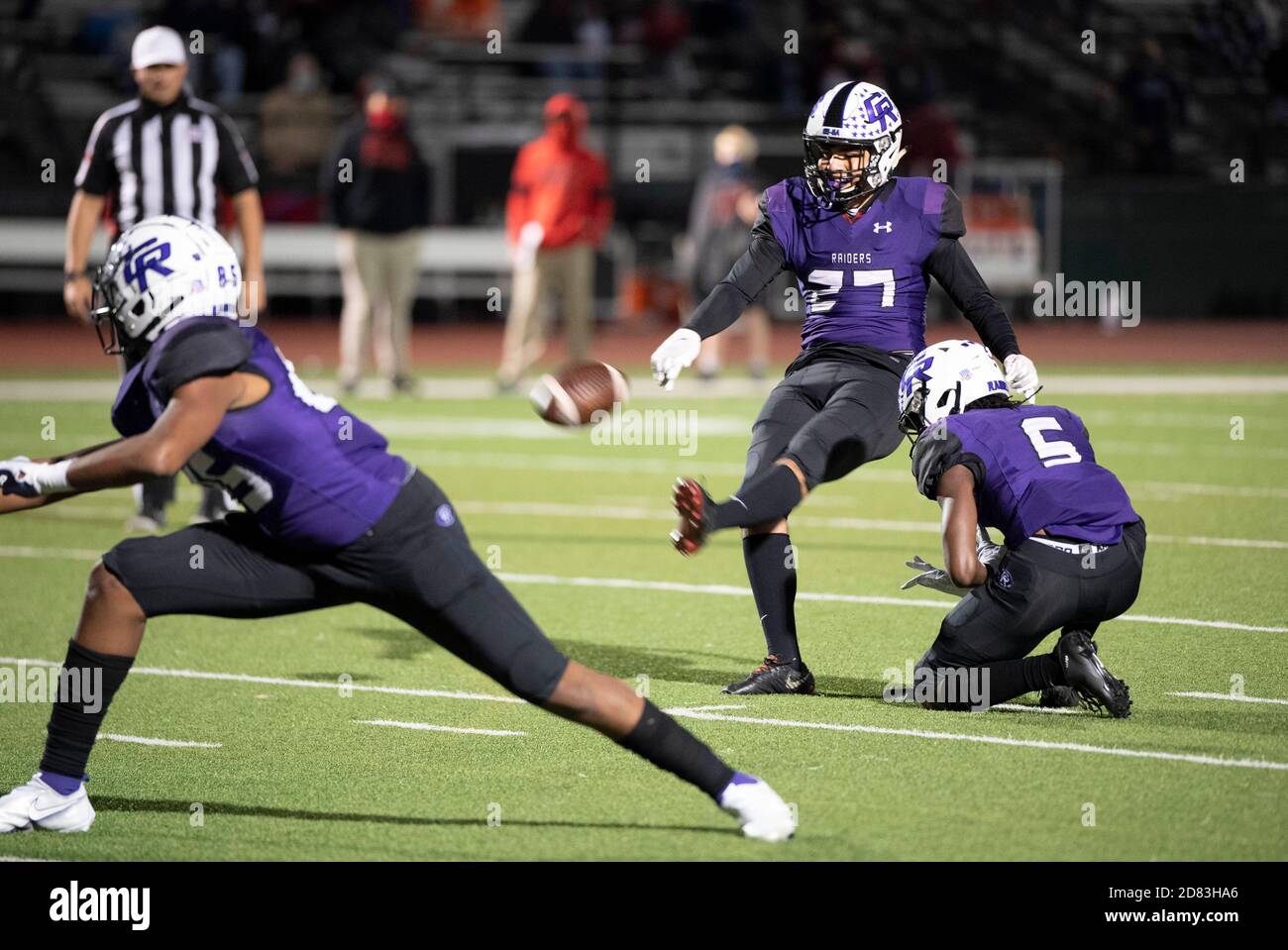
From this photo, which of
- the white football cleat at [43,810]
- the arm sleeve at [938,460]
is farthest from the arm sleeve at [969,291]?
the white football cleat at [43,810]

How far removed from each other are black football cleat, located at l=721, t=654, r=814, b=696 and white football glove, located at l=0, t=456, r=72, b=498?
2425 millimetres

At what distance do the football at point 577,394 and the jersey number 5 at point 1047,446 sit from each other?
1.26 m

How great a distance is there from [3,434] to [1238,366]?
37.5 ft

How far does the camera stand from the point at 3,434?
13438mm

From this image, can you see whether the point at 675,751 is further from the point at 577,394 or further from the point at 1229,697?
the point at 1229,697

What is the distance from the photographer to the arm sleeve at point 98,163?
9297 millimetres

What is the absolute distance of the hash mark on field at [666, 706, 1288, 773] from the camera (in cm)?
538

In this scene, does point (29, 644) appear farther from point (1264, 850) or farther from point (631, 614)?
point (1264, 850)

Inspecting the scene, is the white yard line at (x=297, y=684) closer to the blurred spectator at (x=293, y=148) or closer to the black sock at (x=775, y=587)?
the black sock at (x=775, y=587)

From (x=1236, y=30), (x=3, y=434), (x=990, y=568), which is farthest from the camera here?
(x=1236, y=30)

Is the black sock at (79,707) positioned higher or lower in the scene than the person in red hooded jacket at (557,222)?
lower

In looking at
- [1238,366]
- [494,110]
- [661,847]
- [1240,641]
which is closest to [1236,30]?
[1238,366]

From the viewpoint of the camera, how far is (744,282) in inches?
263

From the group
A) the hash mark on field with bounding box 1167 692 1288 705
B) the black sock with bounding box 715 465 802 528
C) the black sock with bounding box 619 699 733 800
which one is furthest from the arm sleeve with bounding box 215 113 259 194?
the black sock with bounding box 619 699 733 800
